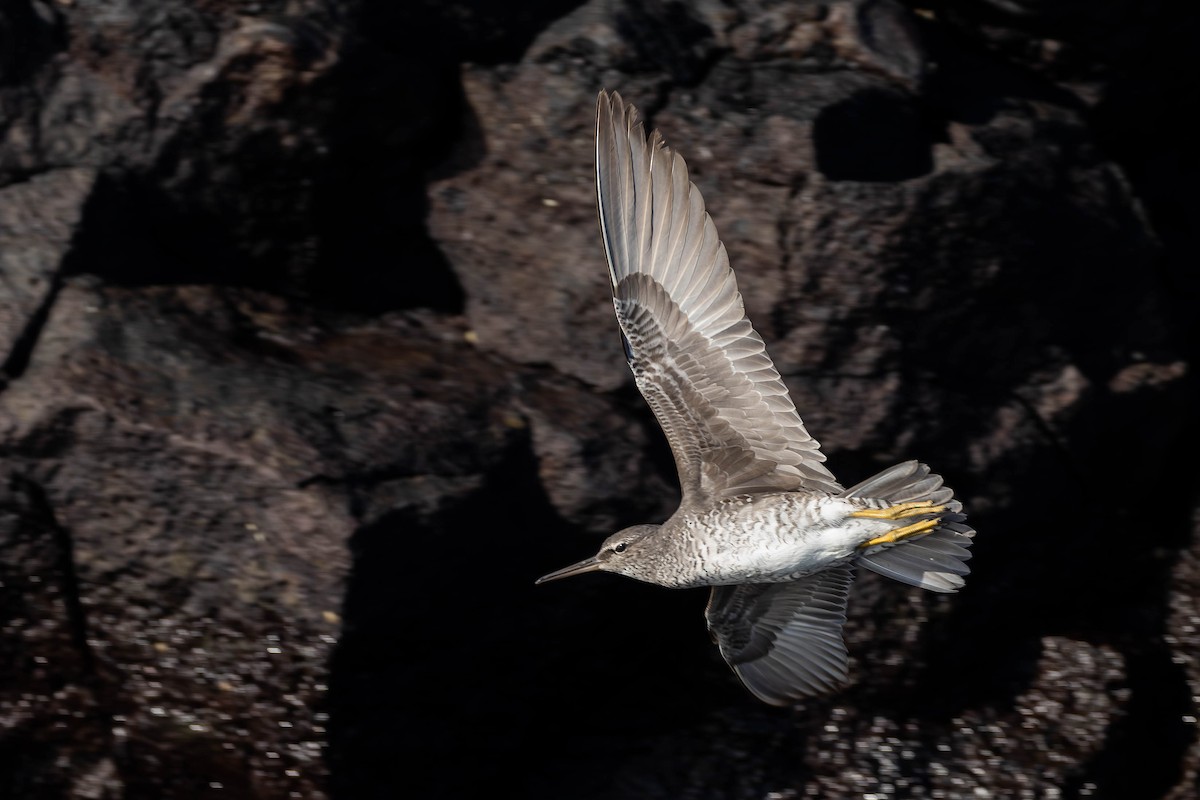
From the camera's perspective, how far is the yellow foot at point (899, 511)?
4.38 meters

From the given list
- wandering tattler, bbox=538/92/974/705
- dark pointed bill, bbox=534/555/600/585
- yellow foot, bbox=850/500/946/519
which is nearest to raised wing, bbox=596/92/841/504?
wandering tattler, bbox=538/92/974/705

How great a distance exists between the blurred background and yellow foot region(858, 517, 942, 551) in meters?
0.82

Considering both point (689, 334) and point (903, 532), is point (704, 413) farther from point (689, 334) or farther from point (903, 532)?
point (903, 532)

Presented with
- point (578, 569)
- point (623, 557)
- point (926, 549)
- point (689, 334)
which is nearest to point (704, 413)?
point (689, 334)

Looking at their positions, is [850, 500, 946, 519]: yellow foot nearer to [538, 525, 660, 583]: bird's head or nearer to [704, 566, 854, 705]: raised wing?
[704, 566, 854, 705]: raised wing

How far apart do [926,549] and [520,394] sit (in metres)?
1.54

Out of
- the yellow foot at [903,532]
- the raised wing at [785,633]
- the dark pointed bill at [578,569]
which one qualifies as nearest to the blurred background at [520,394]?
the dark pointed bill at [578,569]

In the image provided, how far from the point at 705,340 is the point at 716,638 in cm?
101

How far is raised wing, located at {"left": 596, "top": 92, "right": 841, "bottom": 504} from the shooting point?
455 centimetres

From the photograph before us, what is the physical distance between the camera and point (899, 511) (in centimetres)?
439

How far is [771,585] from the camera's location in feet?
15.7

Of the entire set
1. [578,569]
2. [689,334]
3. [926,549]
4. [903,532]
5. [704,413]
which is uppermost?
[689,334]

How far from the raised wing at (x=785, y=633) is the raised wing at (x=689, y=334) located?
44 cm

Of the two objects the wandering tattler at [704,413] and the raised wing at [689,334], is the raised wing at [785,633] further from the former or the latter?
the raised wing at [689,334]
